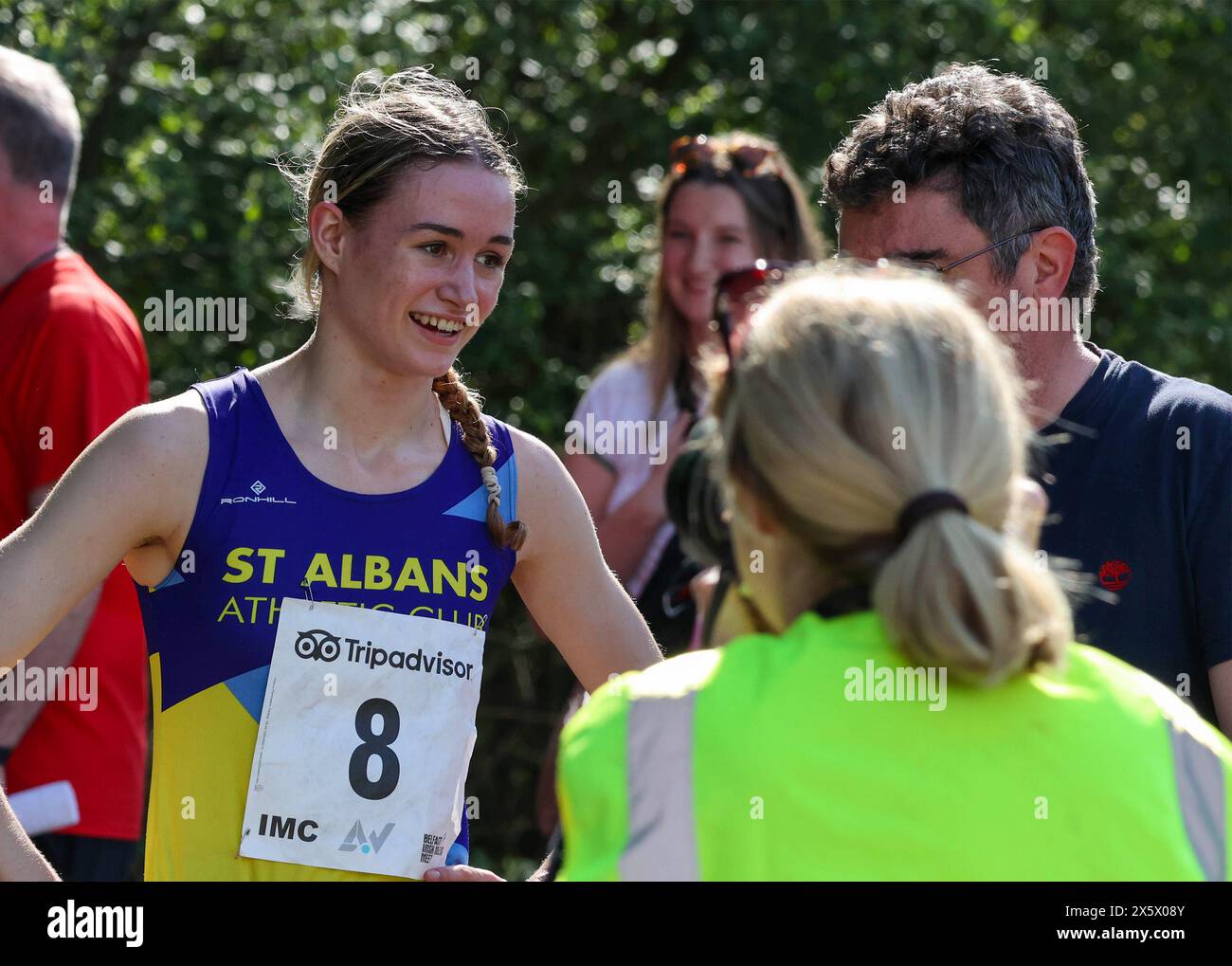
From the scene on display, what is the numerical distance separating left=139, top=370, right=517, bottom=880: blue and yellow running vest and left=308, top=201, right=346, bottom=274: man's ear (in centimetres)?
33

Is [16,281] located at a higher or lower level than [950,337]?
higher

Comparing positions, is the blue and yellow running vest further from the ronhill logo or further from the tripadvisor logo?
the tripadvisor logo

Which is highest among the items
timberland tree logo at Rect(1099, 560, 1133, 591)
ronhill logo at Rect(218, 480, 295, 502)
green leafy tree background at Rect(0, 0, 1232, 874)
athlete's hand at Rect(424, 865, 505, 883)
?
green leafy tree background at Rect(0, 0, 1232, 874)

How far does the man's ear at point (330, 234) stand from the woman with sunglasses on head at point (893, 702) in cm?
136

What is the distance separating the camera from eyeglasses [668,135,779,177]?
4.55 metres

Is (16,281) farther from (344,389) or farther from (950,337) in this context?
(950,337)

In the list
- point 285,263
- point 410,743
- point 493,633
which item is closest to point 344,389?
point 410,743

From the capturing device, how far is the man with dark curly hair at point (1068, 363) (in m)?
2.71

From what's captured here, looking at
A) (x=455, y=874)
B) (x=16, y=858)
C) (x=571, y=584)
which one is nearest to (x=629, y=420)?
(x=571, y=584)

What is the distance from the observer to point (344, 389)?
2.81 meters

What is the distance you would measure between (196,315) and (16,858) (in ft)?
12.4

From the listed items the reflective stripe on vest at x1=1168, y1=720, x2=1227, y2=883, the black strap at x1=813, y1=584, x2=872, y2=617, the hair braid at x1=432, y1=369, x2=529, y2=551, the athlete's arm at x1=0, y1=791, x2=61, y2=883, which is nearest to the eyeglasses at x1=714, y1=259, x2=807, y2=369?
the black strap at x1=813, y1=584, x2=872, y2=617

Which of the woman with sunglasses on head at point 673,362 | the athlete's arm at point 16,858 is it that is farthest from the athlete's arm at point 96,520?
the woman with sunglasses on head at point 673,362
